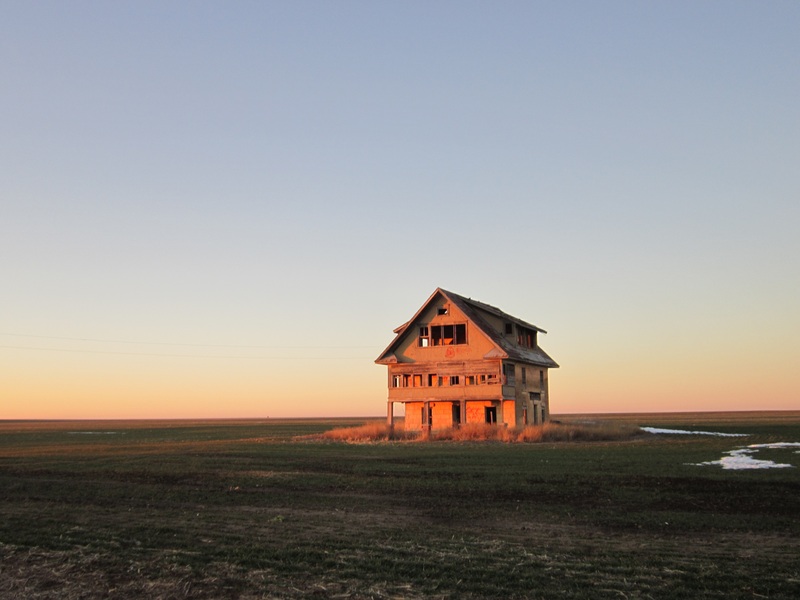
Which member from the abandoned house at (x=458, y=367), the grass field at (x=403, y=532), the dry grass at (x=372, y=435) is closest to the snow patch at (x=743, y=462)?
the grass field at (x=403, y=532)

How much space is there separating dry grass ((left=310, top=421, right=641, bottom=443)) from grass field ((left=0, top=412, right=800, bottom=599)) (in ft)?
58.8

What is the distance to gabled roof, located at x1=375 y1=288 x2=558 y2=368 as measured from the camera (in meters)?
50.9

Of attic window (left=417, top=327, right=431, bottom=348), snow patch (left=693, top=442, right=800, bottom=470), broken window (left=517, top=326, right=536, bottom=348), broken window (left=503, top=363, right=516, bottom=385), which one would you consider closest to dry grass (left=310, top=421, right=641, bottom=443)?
broken window (left=503, top=363, right=516, bottom=385)

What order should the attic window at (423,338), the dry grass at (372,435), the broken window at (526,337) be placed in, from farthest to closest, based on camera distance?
the broken window at (526,337) < the attic window at (423,338) < the dry grass at (372,435)

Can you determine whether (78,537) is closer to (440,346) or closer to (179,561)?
(179,561)

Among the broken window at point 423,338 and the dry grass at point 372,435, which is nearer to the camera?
the dry grass at point 372,435

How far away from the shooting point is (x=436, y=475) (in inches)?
919

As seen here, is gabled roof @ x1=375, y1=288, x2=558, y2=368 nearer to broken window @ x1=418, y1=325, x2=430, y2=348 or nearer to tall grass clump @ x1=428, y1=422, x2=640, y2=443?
broken window @ x1=418, y1=325, x2=430, y2=348

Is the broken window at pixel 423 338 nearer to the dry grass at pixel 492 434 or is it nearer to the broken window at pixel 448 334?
the broken window at pixel 448 334

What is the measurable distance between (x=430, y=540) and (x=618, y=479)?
10921 mm

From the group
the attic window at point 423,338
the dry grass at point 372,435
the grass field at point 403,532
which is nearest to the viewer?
the grass field at point 403,532

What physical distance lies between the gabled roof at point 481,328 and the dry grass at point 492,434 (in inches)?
254

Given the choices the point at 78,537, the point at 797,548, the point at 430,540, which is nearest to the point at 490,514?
the point at 430,540

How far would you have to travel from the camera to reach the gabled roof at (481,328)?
50938 mm
